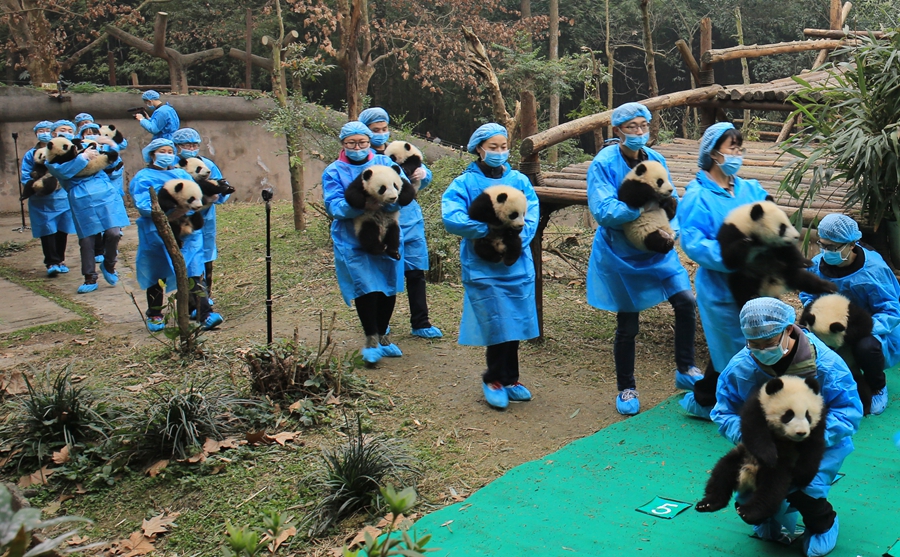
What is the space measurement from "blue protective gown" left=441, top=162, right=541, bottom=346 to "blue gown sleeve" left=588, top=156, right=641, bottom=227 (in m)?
0.42

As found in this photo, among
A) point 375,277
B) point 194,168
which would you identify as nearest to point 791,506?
point 375,277

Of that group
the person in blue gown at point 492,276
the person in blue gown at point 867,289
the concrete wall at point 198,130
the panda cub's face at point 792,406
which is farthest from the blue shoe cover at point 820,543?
the concrete wall at point 198,130

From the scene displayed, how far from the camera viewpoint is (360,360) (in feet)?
17.0

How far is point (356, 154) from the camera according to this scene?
19.1 feet

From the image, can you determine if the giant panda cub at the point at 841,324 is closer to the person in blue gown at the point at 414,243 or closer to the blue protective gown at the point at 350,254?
the blue protective gown at the point at 350,254

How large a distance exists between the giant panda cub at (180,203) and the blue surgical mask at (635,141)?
11.5ft

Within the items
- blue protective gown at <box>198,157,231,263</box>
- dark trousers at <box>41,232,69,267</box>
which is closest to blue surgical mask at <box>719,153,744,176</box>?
blue protective gown at <box>198,157,231,263</box>

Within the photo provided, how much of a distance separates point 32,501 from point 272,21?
14.4m

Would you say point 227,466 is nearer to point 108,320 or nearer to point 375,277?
point 375,277

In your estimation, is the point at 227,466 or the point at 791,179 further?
the point at 791,179

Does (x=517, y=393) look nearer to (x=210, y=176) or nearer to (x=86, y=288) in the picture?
(x=210, y=176)

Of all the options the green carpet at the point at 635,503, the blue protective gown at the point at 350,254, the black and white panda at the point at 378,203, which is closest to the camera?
the green carpet at the point at 635,503

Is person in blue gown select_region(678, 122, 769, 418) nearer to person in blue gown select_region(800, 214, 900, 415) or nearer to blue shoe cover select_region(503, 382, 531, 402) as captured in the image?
person in blue gown select_region(800, 214, 900, 415)

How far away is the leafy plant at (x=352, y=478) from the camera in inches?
150
